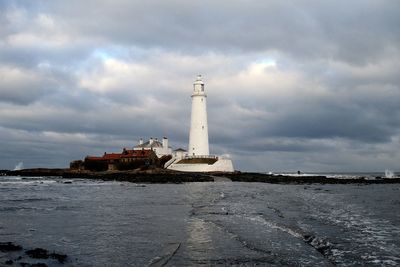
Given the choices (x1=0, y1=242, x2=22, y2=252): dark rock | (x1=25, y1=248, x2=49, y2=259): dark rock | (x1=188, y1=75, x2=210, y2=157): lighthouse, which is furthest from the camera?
(x1=188, y1=75, x2=210, y2=157): lighthouse

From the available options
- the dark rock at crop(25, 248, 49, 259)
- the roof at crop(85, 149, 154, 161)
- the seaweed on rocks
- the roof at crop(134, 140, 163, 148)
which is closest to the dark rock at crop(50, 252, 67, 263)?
the seaweed on rocks

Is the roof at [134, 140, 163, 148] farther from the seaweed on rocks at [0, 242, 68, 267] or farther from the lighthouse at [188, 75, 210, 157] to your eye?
the seaweed on rocks at [0, 242, 68, 267]

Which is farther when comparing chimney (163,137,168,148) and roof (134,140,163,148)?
chimney (163,137,168,148)

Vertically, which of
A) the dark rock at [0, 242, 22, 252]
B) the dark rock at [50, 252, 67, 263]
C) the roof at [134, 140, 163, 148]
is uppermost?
the roof at [134, 140, 163, 148]

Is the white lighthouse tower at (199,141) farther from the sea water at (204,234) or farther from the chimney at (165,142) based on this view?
the sea water at (204,234)

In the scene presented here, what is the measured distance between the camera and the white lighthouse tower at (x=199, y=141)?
2628 inches

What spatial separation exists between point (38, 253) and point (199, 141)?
54.9m

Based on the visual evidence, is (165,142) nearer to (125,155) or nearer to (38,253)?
(125,155)

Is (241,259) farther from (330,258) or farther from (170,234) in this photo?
(170,234)

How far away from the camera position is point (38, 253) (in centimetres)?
1200

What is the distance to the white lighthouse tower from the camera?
219 feet

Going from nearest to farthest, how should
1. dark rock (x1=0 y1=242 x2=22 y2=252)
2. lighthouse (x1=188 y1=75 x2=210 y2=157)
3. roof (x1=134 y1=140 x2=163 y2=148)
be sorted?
dark rock (x1=0 y1=242 x2=22 y2=252)
lighthouse (x1=188 y1=75 x2=210 y2=157)
roof (x1=134 y1=140 x2=163 y2=148)

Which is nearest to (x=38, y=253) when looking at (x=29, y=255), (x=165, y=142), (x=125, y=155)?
(x=29, y=255)

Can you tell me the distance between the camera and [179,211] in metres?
22.5
